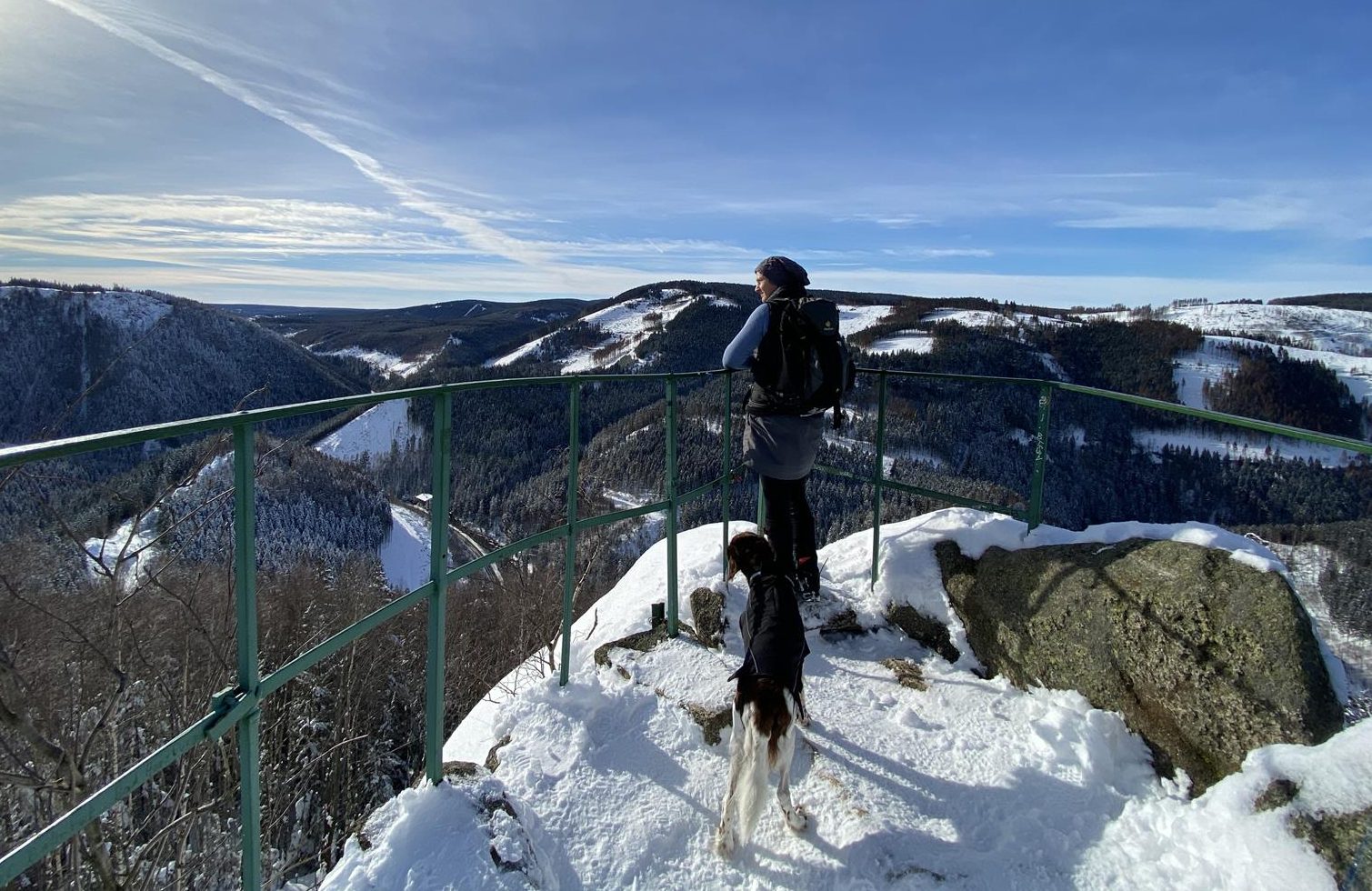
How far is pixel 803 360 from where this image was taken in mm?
4078

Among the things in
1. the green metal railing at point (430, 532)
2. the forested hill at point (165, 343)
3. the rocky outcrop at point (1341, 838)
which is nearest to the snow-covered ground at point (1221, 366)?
the green metal railing at point (430, 532)

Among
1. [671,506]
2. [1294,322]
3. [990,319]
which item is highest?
[1294,322]

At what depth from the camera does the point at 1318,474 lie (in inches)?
123

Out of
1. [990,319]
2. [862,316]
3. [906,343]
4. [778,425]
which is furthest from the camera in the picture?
[862,316]

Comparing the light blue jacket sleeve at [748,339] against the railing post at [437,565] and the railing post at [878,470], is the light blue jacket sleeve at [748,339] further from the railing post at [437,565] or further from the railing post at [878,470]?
the railing post at [437,565]

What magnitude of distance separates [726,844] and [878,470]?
3.11 m

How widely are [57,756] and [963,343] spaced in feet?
419

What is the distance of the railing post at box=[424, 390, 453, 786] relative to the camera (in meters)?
2.85

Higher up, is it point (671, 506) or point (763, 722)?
point (671, 506)

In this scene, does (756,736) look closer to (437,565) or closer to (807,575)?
(437,565)

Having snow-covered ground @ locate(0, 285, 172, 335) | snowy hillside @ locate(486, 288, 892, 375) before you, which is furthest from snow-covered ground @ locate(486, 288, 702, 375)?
snow-covered ground @ locate(0, 285, 172, 335)

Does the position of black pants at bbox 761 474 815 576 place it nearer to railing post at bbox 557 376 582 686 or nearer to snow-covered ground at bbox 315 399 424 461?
railing post at bbox 557 376 582 686

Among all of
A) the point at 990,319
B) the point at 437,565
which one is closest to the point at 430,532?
the point at 437,565

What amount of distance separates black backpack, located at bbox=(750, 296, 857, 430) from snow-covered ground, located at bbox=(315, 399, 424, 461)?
204 cm
